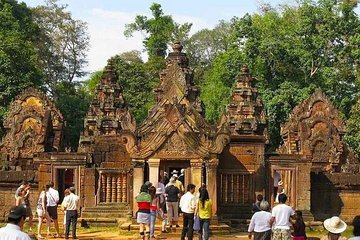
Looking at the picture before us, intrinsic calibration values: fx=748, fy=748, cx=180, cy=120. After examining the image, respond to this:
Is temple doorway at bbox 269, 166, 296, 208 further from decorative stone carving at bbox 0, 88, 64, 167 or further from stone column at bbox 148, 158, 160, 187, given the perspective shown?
decorative stone carving at bbox 0, 88, 64, 167

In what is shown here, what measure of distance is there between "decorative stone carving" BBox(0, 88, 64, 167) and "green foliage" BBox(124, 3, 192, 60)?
3192cm

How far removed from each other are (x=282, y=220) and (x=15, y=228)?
7.40m

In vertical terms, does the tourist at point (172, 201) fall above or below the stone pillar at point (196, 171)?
below

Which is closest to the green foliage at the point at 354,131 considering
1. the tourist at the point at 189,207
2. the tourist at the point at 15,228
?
the tourist at the point at 189,207

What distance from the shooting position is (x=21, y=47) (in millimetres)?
48344

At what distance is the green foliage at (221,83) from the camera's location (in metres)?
49.3

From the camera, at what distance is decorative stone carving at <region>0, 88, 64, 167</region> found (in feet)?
102

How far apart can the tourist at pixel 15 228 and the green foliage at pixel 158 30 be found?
64.1m

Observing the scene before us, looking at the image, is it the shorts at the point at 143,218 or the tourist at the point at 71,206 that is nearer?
the shorts at the point at 143,218

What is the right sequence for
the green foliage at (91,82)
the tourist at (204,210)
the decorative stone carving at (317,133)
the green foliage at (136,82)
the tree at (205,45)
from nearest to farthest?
the tourist at (204,210)
the decorative stone carving at (317,133)
the green foliage at (136,82)
the green foliage at (91,82)
the tree at (205,45)

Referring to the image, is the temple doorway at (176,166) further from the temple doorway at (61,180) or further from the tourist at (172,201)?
the temple doorway at (61,180)

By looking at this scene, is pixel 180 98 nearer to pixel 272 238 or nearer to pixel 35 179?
pixel 35 179

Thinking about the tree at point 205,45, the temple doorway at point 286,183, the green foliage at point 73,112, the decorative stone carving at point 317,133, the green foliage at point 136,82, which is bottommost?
the temple doorway at point 286,183

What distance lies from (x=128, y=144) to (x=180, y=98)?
1129 cm
